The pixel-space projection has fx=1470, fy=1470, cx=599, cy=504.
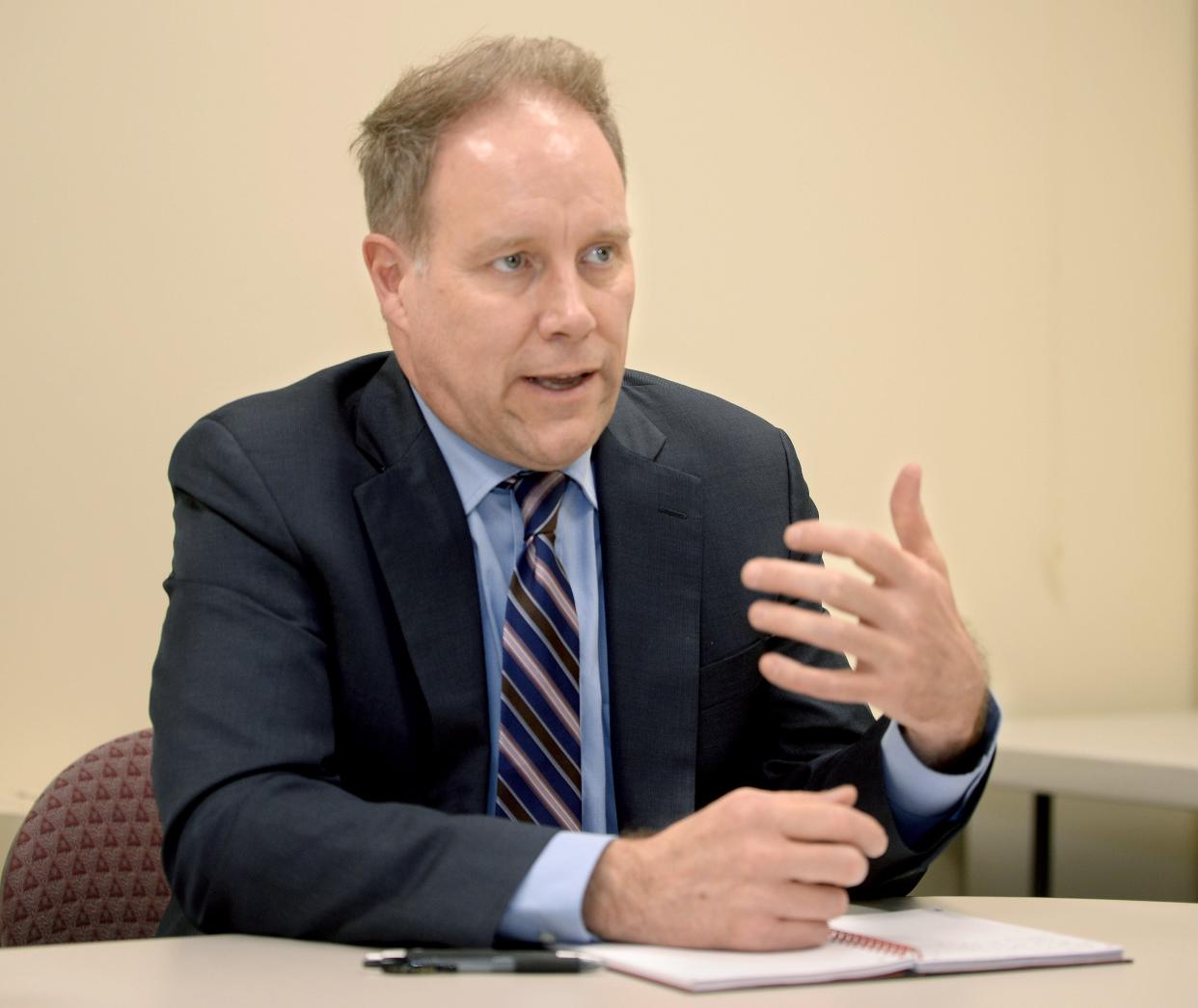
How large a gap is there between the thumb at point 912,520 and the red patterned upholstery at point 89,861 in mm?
947

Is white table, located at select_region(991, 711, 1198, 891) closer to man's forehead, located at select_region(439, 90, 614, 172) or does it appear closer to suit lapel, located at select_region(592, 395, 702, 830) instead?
suit lapel, located at select_region(592, 395, 702, 830)

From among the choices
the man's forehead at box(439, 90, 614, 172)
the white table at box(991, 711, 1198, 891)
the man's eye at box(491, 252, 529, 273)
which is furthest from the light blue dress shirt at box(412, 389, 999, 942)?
the white table at box(991, 711, 1198, 891)

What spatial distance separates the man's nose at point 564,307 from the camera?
62.7 inches

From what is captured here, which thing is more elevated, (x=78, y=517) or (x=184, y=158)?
(x=184, y=158)

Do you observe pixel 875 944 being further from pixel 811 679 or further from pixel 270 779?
pixel 270 779

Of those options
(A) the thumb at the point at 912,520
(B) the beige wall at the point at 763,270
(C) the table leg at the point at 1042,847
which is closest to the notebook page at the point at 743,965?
(A) the thumb at the point at 912,520

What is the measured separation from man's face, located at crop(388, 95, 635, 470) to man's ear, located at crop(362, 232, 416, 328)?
0.08 meters

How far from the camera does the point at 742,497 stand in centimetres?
184

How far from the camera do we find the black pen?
43.6 inches

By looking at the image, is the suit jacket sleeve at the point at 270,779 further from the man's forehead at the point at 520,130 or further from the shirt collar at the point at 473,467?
the man's forehead at the point at 520,130

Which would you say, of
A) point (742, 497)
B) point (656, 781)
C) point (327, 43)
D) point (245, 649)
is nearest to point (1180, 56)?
point (327, 43)

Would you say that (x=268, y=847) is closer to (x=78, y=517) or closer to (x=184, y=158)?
(x=78, y=517)

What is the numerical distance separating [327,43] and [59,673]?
3.95ft

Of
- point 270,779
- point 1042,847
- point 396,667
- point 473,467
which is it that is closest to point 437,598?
point 396,667
